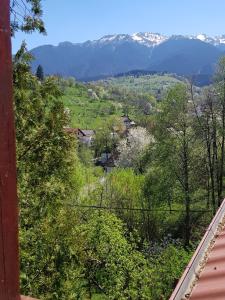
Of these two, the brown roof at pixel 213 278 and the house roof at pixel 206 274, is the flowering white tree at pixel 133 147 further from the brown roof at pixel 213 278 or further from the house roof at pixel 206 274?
the brown roof at pixel 213 278

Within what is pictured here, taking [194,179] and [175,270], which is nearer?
[175,270]

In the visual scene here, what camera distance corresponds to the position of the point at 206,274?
117 inches

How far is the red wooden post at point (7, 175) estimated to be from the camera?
95cm

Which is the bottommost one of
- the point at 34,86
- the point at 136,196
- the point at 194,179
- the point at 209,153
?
the point at 136,196

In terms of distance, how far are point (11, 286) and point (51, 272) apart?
10464mm

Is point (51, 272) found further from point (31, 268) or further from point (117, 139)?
point (117, 139)

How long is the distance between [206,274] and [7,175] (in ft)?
7.54

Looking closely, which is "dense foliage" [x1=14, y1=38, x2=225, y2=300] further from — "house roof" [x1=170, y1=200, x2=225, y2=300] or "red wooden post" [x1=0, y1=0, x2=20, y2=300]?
"red wooden post" [x1=0, y1=0, x2=20, y2=300]

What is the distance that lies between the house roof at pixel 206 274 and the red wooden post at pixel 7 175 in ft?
5.54

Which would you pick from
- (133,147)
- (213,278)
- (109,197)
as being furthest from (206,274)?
(133,147)

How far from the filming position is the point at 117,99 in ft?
489

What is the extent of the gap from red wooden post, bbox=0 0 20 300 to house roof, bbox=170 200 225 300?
1.69 meters

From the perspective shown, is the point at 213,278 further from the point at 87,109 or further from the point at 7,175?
the point at 87,109

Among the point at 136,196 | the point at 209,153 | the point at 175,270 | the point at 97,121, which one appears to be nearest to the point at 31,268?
the point at 175,270
